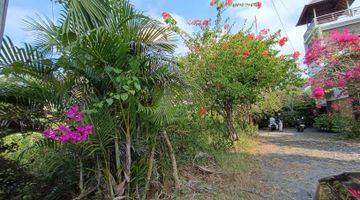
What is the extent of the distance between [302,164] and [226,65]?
311 cm

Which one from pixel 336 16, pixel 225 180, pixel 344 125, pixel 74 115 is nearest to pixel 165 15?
pixel 225 180

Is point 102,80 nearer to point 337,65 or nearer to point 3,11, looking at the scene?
point 3,11

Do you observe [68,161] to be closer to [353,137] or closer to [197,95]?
[197,95]

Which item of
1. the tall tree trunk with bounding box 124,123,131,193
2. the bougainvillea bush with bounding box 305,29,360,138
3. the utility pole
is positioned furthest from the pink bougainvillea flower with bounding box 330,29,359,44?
the utility pole

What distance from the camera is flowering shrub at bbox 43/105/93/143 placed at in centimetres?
402

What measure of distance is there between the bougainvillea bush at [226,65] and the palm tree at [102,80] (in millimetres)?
3450

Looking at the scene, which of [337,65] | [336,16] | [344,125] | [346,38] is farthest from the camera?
[336,16]

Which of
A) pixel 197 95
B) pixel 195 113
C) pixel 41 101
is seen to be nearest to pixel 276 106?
pixel 195 113

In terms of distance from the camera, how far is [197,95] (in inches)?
207

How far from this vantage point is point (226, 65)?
8750 millimetres

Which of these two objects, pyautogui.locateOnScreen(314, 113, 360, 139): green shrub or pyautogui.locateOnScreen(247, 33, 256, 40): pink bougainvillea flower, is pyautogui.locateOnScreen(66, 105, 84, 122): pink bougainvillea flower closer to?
pyautogui.locateOnScreen(247, 33, 256, 40): pink bougainvillea flower

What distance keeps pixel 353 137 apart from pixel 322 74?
9.44 ft

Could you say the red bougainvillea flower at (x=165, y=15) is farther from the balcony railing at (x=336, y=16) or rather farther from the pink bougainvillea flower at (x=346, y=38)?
the balcony railing at (x=336, y=16)

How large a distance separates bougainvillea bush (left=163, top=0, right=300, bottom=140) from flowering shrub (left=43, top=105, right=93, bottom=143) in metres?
4.27
